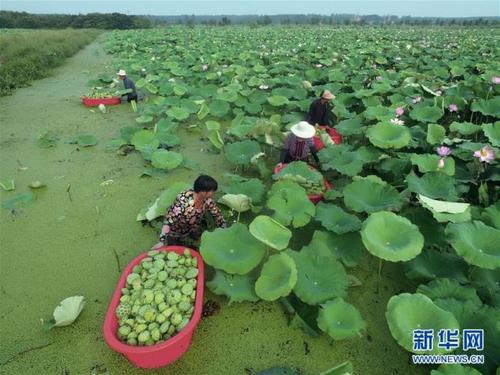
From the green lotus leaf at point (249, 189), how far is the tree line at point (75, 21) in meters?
39.6

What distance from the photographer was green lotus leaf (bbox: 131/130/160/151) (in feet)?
14.6

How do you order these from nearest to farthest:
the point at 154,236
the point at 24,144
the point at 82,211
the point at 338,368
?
1. the point at 338,368
2. the point at 154,236
3. the point at 82,211
4. the point at 24,144

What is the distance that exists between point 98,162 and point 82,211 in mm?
1207

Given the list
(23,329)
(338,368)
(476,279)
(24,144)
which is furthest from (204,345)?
(24,144)

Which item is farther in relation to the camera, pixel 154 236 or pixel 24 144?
pixel 24 144

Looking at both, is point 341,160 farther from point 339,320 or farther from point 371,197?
point 339,320

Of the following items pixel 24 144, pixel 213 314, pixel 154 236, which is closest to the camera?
pixel 213 314

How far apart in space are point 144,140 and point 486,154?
3.90 metres

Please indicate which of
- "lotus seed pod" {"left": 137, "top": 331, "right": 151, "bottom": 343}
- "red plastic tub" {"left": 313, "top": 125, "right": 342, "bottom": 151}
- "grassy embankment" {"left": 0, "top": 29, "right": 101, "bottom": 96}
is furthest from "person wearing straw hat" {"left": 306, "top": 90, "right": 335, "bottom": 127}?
"grassy embankment" {"left": 0, "top": 29, "right": 101, "bottom": 96}

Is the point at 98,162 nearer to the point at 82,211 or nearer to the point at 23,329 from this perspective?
the point at 82,211

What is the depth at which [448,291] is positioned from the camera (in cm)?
213

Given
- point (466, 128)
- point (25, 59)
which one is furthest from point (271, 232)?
point (25, 59)

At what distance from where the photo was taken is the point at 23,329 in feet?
7.27

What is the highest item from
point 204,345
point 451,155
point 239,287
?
point 451,155
